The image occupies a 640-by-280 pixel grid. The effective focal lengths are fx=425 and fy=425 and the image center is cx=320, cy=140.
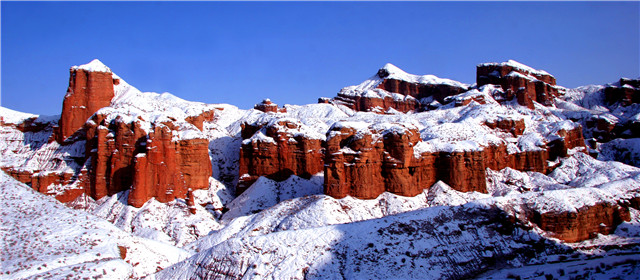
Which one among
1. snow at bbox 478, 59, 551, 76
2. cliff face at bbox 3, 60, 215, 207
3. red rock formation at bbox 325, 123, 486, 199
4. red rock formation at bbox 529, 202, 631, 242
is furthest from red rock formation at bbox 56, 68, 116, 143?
snow at bbox 478, 59, 551, 76

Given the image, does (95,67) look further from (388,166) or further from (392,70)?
(392,70)

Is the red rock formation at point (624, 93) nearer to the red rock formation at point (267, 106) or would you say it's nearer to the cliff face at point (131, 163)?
the red rock formation at point (267, 106)

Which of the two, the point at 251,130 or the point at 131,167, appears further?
the point at 251,130

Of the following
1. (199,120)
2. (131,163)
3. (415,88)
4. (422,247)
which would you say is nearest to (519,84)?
(415,88)

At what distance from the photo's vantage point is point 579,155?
64688 mm

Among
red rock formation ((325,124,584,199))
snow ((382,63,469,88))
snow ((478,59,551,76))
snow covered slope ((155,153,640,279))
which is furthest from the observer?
snow ((382,63,469,88))

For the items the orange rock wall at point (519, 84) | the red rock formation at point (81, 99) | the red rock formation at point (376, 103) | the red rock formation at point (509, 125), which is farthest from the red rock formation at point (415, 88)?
the red rock formation at point (81, 99)

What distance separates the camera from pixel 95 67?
63344 millimetres

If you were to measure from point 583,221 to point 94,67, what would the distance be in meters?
64.2

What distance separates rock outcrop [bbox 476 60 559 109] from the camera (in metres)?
101

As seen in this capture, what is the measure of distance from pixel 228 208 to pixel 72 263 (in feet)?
87.2

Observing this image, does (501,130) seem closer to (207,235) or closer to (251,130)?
(251,130)

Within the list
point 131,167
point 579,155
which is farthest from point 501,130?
point 131,167

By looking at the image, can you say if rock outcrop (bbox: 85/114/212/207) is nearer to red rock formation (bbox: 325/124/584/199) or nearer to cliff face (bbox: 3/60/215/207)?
cliff face (bbox: 3/60/215/207)
